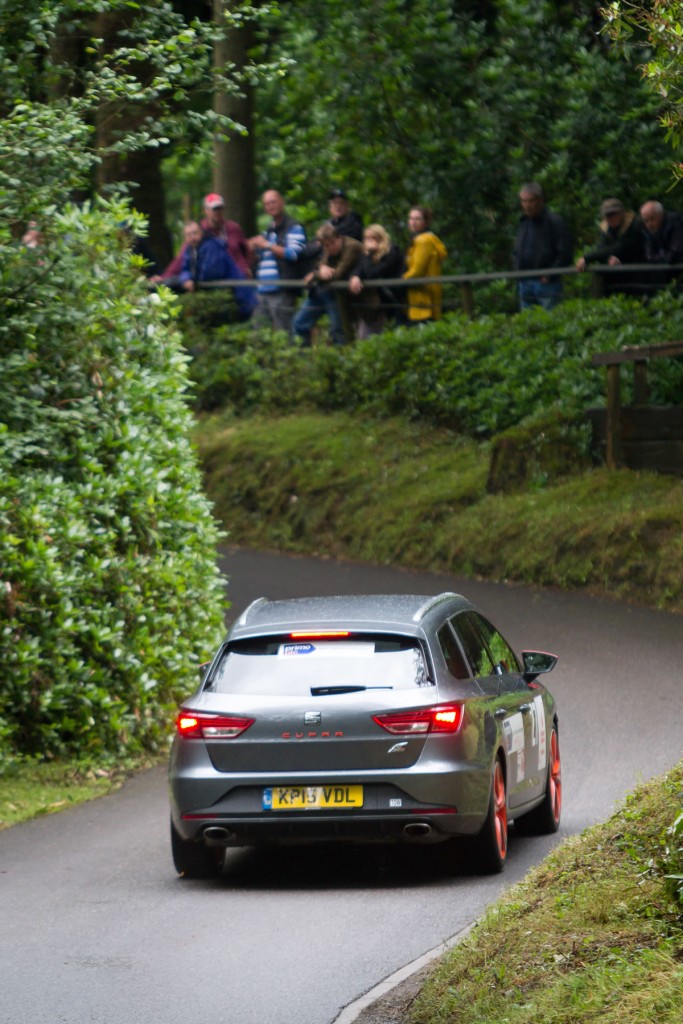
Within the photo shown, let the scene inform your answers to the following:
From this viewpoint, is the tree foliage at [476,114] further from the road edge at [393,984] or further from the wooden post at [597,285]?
the road edge at [393,984]

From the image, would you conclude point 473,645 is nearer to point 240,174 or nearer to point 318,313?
point 318,313

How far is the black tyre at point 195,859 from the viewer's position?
33.8 ft

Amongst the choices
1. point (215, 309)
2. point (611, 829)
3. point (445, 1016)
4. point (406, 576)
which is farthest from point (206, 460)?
point (445, 1016)

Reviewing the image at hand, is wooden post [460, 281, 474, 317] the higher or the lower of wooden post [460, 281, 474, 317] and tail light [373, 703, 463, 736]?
the higher

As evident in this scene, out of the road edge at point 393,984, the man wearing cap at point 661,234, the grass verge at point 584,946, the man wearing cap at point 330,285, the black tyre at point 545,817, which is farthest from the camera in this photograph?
the man wearing cap at point 330,285

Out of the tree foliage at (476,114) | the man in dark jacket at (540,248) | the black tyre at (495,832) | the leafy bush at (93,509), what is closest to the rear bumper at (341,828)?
the black tyre at (495,832)

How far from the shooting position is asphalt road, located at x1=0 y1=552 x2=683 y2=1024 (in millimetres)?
7746

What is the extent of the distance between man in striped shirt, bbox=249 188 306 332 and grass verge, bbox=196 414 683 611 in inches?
64.3

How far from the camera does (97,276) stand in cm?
1469

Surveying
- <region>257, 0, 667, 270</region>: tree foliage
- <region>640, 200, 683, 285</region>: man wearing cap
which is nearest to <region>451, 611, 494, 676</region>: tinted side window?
<region>640, 200, 683, 285</region>: man wearing cap

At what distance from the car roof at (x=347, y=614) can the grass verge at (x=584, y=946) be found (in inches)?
83.9

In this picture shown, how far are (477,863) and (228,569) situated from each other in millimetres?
11991

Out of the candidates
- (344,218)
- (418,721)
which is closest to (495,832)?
(418,721)

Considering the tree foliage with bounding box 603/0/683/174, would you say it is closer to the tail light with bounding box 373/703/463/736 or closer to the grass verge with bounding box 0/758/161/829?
the tail light with bounding box 373/703/463/736
